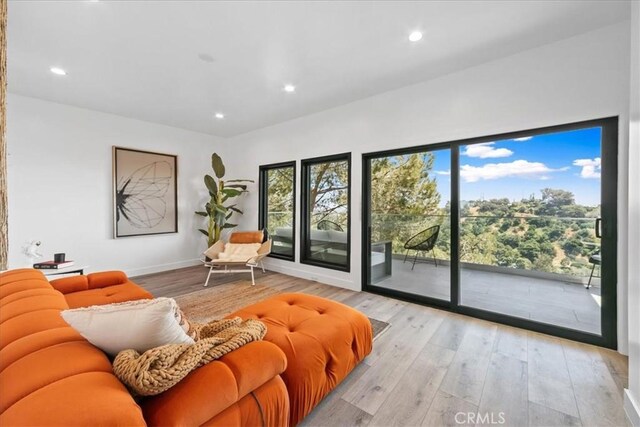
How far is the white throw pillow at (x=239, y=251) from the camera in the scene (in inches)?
167

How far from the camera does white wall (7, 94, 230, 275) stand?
3.46 meters

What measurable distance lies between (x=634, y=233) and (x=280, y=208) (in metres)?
4.28

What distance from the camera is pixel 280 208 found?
492 cm

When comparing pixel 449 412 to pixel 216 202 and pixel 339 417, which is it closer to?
pixel 339 417

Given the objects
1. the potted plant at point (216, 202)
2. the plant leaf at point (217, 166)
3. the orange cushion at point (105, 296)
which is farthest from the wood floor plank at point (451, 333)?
the plant leaf at point (217, 166)

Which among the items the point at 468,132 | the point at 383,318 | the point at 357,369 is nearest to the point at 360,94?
the point at 468,132

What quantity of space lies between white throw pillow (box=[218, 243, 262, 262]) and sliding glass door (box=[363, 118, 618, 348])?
2.09m

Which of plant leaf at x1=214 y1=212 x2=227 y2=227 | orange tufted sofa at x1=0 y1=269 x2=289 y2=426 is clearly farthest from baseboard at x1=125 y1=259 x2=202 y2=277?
orange tufted sofa at x1=0 y1=269 x2=289 y2=426

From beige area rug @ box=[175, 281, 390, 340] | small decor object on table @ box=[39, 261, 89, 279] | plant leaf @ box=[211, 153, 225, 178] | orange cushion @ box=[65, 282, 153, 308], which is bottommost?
beige area rug @ box=[175, 281, 390, 340]

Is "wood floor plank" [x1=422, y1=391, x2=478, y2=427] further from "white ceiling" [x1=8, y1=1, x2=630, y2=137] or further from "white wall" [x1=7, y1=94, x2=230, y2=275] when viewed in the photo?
"white wall" [x1=7, y1=94, x2=230, y2=275]

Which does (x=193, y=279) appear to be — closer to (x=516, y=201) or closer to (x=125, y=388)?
(x=125, y=388)

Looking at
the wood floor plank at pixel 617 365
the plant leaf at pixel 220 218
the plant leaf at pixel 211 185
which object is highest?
the plant leaf at pixel 211 185

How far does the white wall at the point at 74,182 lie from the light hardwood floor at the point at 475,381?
4.31 metres

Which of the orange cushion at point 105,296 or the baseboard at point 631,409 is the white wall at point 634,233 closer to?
the baseboard at point 631,409
